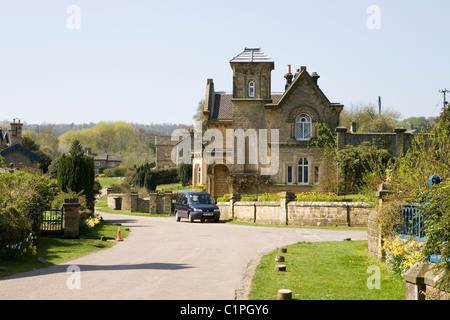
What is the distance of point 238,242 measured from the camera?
1942cm

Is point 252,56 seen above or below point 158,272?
above

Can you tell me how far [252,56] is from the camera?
44531 millimetres

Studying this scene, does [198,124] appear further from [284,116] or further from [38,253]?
[38,253]

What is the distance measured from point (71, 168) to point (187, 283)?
66.3 ft

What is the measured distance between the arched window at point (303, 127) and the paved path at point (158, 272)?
72.4ft

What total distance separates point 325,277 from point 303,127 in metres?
31.3

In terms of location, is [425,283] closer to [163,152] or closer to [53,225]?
[53,225]

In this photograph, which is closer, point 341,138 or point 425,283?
point 425,283

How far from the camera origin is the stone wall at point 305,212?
87.4ft

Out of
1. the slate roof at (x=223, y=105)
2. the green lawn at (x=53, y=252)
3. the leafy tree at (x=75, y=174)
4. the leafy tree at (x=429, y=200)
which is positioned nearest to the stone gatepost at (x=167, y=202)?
the slate roof at (x=223, y=105)

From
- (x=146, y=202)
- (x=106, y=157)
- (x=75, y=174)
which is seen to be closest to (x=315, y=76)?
(x=146, y=202)

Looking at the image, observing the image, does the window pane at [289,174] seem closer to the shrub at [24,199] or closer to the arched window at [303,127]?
the arched window at [303,127]

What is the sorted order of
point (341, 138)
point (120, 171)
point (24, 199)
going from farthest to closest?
point (120, 171) → point (341, 138) → point (24, 199)
